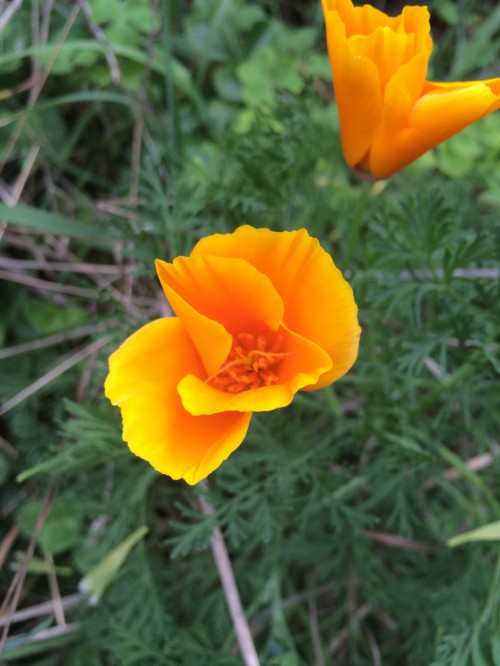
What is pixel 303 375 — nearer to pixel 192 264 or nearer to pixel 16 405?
pixel 192 264

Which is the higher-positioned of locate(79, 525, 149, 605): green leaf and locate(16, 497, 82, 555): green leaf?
locate(79, 525, 149, 605): green leaf

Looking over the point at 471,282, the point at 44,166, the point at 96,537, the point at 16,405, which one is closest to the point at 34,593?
the point at 96,537

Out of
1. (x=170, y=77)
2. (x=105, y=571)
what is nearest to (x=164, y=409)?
(x=105, y=571)

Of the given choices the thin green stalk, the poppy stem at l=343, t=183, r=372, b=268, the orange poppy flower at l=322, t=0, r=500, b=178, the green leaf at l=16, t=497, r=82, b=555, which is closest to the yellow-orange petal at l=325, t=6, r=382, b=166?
the orange poppy flower at l=322, t=0, r=500, b=178

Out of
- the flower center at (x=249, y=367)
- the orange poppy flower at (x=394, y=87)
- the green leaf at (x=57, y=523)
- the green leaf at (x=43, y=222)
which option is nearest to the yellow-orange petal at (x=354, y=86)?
the orange poppy flower at (x=394, y=87)

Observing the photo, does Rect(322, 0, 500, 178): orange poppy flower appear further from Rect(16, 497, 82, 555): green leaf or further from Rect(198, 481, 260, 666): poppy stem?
Rect(16, 497, 82, 555): green leaf

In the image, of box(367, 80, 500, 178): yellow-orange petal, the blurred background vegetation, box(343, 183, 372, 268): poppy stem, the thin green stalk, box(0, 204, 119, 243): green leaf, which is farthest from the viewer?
the thin green stalk
